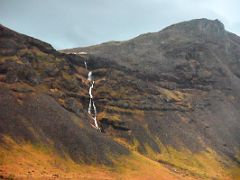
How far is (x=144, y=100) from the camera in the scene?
571ft

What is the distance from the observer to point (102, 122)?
154750 mm

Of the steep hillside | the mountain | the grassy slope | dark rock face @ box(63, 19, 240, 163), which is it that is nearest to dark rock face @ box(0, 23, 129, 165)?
the steep hillside

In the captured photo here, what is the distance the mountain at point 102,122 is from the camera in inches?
4331

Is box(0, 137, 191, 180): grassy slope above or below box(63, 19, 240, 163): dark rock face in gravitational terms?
below

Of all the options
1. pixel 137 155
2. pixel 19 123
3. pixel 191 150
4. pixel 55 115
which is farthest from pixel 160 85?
pixel 19 123

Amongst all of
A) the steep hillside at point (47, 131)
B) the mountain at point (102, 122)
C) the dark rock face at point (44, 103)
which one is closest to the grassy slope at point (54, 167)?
the steep hillside at point (47, 131)

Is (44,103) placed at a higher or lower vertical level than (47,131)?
higher

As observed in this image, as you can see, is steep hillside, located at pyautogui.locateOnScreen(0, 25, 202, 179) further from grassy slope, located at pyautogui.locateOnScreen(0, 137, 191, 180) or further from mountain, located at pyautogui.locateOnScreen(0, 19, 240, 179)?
mountain, located at pyautogui.locateOnScreen(0, 19, 240, 179)

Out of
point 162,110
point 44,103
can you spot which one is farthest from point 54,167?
point 162,110

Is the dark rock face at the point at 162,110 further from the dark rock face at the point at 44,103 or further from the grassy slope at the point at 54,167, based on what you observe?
the grassy slope at the point at 54,167

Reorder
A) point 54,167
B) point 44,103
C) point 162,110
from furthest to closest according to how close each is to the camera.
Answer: point 162,110 → point 44,103 → point 54,167

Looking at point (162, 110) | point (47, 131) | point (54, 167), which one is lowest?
point (54, 167)

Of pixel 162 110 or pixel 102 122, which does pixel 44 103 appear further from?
pixel 162 110

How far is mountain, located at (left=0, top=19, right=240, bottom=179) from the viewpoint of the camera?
361 ft
